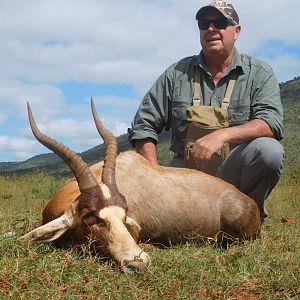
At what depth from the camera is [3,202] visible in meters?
9.76

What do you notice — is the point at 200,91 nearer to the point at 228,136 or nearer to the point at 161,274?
the point at 228,136

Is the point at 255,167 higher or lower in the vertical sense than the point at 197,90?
lower

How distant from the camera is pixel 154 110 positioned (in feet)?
21.1

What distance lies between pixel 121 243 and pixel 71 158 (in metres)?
0.92

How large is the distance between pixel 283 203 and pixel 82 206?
5.42 m

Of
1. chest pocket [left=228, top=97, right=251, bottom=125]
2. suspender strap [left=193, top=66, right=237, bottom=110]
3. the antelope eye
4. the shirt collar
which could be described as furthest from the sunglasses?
the antelope eye

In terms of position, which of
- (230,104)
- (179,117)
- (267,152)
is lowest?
(267,152)

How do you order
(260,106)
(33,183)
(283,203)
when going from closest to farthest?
1. (260,106)
2. (283,203)
3. (33,183)

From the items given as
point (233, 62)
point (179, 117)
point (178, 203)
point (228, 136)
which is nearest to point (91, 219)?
point (178, 203)

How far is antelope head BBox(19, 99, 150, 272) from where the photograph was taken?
4.01 meters

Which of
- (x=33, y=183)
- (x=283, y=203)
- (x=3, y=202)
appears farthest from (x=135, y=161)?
(x=33, y=183)

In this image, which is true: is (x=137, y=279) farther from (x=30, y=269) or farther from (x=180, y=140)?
(x=180, y=140)

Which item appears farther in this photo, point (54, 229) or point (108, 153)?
point (108, 153)

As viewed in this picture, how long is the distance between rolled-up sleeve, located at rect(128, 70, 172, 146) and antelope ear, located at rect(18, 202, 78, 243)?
1996 mm
